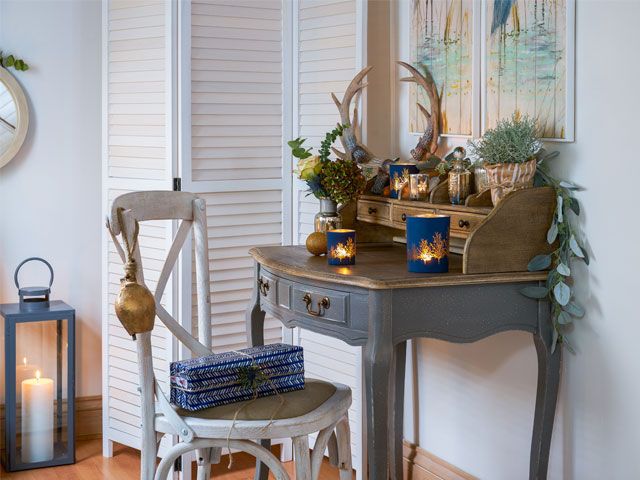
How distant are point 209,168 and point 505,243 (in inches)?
52.8

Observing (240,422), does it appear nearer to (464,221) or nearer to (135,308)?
(135,308)

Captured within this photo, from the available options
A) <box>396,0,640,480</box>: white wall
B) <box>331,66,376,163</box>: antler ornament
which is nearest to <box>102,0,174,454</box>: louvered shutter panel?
<box>331,66,376,163</box>: antler ornament

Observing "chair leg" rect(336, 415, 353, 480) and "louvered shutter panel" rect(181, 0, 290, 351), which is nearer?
"chair leg" rect(336, 415, 353, 480)

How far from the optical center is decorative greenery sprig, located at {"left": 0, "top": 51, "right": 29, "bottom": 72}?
3.58 metres

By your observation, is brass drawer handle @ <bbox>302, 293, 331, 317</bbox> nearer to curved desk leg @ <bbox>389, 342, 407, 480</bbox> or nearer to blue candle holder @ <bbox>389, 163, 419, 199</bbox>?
blue candle holder @ <bbox>389, 163, 419, 199</bbox>

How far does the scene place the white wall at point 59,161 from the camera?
12.0ft

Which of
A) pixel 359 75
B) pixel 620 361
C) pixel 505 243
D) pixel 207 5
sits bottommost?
pixel 620 361

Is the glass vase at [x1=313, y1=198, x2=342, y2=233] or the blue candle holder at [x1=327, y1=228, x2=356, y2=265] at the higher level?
the glass vase at [x1=313, y1=198, x2=342, y2=233]

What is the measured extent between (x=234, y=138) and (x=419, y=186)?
2.91 ft

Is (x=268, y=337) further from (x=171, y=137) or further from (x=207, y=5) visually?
(x=207, y=5)

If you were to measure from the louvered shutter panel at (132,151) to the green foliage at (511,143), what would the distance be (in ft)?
4.14

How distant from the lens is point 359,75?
3105 millimetres

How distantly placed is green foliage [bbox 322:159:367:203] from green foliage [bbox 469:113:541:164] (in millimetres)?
454

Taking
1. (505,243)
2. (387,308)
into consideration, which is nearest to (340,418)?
(387,308)
